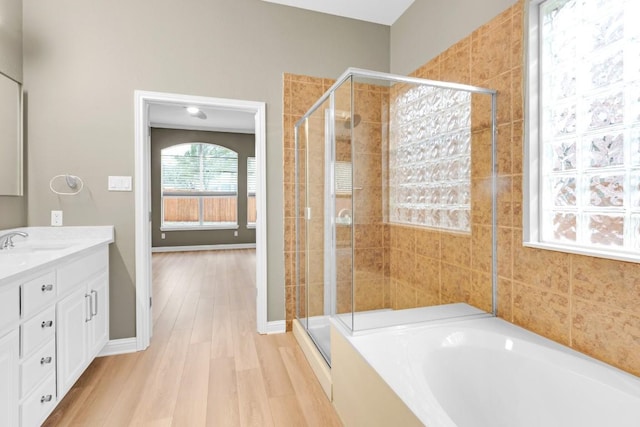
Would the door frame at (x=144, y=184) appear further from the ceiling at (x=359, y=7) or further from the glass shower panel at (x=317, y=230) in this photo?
the ceiling at (x=359, y=7)

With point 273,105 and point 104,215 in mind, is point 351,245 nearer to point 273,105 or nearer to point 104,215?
point 273,105

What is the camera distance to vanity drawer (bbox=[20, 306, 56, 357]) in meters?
1.32

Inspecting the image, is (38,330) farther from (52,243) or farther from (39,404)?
(52,243)

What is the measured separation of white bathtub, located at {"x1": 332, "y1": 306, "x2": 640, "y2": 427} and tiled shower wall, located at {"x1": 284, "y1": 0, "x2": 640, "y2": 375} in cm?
11

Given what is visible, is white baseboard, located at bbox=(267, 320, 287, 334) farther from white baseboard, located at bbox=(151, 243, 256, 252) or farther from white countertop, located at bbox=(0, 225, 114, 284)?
white baseboard, located at bbox=(151, 243, 256, 252)

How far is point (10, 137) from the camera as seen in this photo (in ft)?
6.64

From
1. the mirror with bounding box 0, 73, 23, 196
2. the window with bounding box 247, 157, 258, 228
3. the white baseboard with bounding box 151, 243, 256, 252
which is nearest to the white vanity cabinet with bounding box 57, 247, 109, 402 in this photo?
the mirror with bounding box 0, 73, 23, 196

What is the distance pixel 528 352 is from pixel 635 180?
815mm

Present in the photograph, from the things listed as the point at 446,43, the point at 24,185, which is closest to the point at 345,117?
the point at 446,43

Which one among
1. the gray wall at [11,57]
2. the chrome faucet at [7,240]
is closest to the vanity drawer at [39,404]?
the chrome faucet at [7,240]

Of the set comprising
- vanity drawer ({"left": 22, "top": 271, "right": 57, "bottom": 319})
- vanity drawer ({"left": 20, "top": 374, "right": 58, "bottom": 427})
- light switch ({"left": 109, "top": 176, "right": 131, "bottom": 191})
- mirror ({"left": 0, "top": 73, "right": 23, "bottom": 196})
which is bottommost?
vanity drawer ({"left": 20, "top": 374, "right": 58, "bottom": 427})

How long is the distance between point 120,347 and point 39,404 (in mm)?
950

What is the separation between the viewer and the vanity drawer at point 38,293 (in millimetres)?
1315

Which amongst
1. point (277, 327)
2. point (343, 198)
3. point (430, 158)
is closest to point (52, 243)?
point (277, 327)
